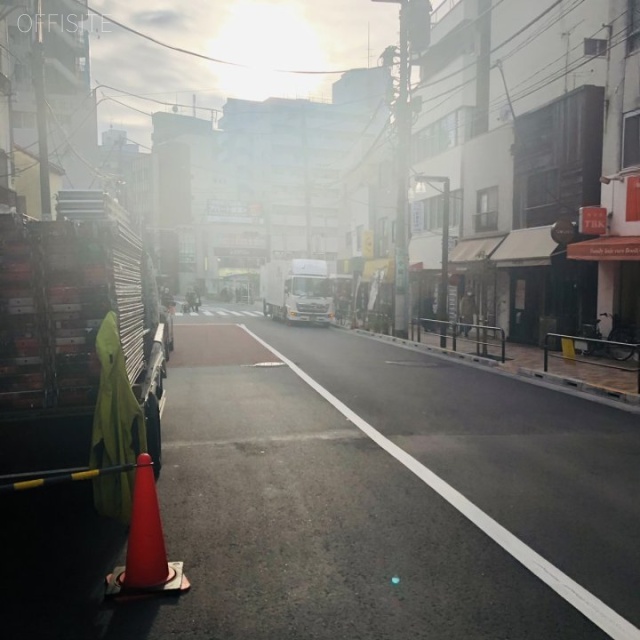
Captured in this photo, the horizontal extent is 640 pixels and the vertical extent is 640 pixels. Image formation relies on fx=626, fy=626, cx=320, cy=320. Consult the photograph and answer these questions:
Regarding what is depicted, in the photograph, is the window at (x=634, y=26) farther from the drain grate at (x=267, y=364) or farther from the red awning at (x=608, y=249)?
the drain grate at (x=267, y=364)

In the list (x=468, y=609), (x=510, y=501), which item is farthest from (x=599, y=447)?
(x=468, y=609)

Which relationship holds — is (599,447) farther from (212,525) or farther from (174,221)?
(174,221)

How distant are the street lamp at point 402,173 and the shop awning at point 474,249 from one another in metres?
2.59

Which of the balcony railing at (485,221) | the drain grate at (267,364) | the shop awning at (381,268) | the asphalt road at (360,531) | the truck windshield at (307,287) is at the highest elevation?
the balcony railing at (485,221)

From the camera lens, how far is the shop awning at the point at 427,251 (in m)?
30.3

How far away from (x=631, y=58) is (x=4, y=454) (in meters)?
17.7

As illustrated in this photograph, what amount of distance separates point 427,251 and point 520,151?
1011cm

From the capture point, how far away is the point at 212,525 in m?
5.14

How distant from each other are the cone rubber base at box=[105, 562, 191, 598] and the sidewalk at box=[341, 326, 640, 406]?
30.3ft

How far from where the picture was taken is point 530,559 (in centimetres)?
446

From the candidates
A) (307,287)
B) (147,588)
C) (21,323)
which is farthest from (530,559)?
(307,287)

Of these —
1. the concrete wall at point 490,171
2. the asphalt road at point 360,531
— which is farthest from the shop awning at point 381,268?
the asphalt road at point 360,531

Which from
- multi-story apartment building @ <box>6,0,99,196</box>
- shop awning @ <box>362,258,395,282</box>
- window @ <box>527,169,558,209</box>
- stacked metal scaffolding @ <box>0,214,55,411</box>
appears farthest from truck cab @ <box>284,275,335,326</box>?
stacked metal scaffolding @ <box>0,214,55,411</box>

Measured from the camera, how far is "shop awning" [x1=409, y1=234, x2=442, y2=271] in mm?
30312
